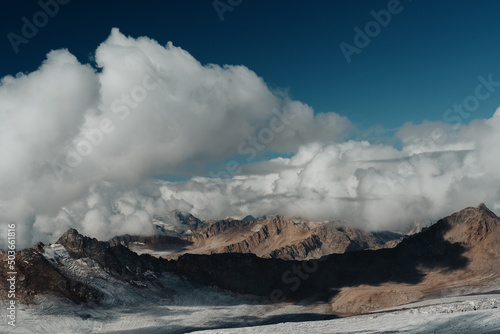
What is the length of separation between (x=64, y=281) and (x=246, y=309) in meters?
75.4

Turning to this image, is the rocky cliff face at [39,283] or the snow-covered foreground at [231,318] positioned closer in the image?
the snow-covered foreground at [231,318]

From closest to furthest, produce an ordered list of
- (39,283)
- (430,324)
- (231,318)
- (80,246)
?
1. (430,324)
2. (39,283)
3. (231,318)
4. (80,246)

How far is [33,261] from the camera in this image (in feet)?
486

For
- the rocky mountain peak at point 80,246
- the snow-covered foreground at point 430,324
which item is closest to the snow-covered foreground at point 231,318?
the snow-covered foreground at point 430,324

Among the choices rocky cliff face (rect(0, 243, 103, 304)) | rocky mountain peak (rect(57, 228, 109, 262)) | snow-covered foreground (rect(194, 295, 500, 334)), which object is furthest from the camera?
rocky mountain peak (rect(57, 228, 109, 262))

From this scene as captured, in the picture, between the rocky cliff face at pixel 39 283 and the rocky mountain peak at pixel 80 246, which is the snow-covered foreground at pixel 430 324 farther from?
the rocky mountain peak at pixel 80 246

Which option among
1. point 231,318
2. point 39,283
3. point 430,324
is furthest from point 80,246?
point 430,324

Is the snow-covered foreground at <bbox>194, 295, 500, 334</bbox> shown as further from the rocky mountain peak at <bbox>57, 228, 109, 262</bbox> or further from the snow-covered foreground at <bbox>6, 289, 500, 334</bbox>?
the rocky mountain peak at <bbox>57, 228, 109, 262</bbox>

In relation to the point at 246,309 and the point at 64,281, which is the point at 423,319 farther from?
the point at 64,281

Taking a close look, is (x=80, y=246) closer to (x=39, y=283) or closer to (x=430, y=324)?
(x=39, y=283)

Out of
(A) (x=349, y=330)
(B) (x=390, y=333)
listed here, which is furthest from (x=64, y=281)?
(B) (x=390, y=333)

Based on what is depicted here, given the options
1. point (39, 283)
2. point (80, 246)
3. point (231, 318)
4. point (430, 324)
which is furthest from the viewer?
point (80, 246)

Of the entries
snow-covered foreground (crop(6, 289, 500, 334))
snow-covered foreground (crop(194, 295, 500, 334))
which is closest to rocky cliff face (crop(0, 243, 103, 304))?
snow-covered foreground (crop(6, 289, 500, 334))

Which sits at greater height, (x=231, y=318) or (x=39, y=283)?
(x=39, y=283)
